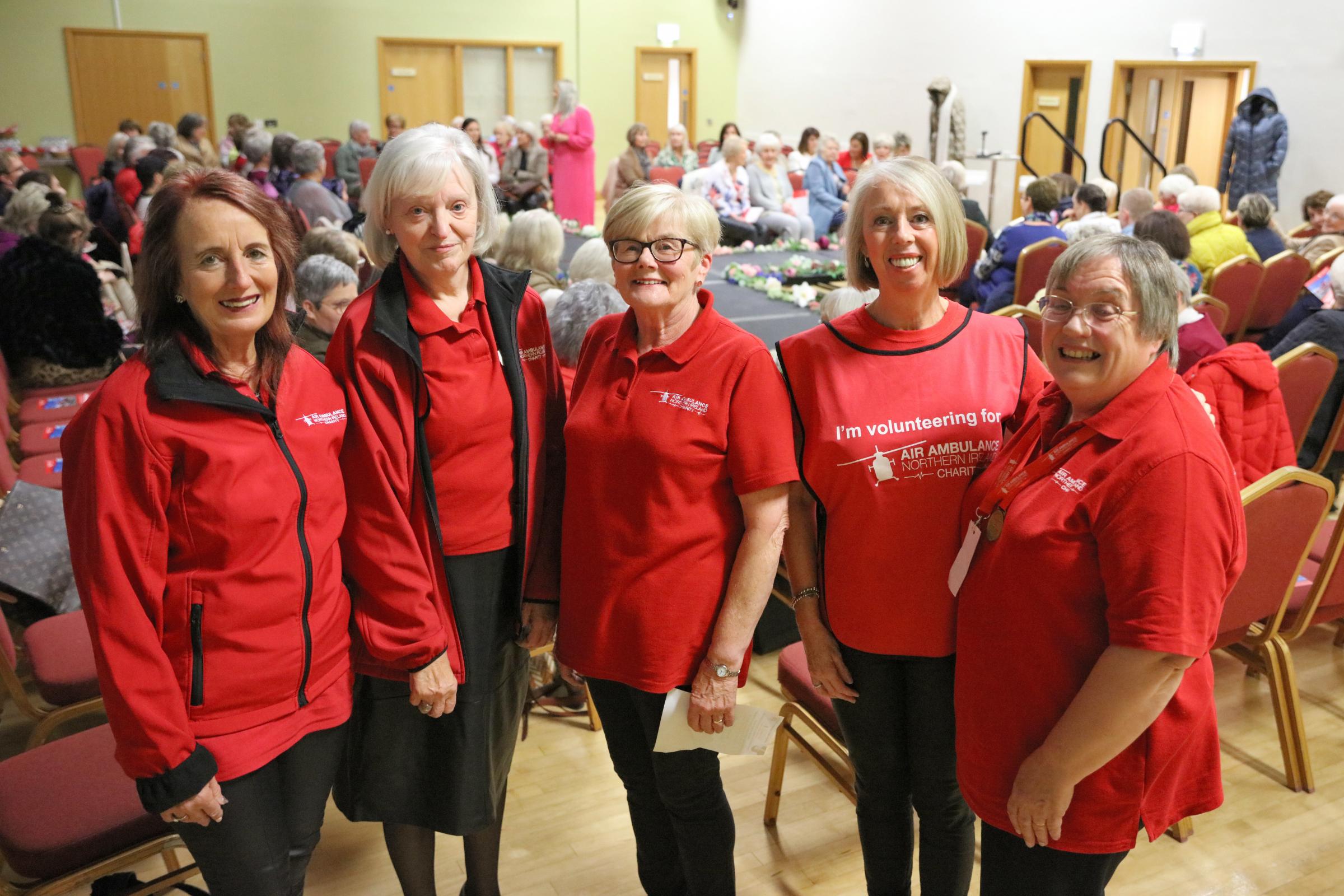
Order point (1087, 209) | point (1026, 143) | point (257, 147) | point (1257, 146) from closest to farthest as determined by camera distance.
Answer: point (1087, 209) < point (257, 147) < point (1257, 146) < point (1026, 143)

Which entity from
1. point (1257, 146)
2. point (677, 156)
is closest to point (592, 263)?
point (1257, 146)

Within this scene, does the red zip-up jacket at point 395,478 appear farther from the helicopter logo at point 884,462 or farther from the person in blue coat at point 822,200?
the person in blue coat at point 822,200

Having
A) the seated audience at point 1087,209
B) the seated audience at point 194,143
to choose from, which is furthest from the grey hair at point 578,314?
the seated audience at point 194,143

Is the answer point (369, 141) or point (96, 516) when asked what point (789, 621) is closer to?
point (96, 516)

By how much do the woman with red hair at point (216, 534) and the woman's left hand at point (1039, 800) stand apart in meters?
1.14

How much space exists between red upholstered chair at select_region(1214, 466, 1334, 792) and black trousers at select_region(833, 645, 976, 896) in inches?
28.4

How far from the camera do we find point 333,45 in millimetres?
15398

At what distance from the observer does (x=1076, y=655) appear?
1430mm

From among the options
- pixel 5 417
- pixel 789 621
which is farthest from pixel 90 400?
pixel 5 417

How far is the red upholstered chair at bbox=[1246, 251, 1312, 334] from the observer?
6.12 m

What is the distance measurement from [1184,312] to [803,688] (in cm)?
229

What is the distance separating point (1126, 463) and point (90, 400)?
58.8 inches

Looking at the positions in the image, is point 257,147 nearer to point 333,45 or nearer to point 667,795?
point 667,795

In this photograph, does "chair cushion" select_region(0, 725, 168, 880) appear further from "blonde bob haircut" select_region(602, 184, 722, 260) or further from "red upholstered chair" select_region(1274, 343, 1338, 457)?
"red upholstered chair" select_region(1274, 343, 1338, 457)
